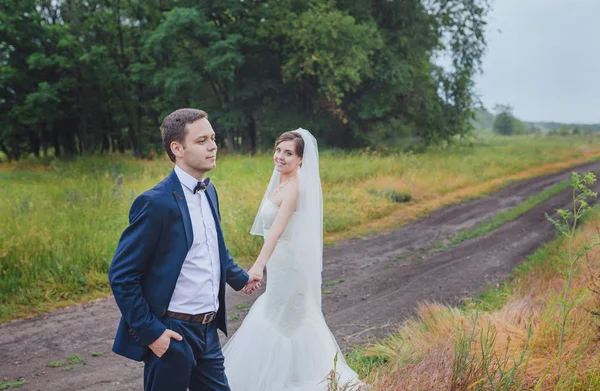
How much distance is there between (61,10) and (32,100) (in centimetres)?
598

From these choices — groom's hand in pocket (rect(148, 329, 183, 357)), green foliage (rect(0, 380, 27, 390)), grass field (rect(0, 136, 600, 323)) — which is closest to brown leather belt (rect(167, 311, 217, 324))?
groom's hand in pocket (rect(148, 329, 183, 357))

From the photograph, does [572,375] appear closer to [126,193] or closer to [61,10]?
[126,193]

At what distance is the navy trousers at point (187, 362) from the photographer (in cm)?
249

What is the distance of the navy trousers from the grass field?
4.16 meters

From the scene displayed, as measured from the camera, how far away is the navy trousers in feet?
8.18

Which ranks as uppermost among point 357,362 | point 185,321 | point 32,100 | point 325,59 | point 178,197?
point 325,59

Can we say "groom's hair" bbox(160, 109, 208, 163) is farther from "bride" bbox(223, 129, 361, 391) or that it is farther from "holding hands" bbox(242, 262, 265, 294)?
"bride" bbox(223, 129, 361, 391)

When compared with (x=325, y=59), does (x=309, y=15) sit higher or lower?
higher

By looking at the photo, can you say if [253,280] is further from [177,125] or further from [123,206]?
[123,206]

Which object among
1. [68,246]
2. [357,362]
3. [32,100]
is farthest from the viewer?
[32,100]

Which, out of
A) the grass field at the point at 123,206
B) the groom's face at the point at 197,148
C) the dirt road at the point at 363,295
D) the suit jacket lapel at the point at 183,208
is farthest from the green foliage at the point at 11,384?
the groom's face at the point at 197,148

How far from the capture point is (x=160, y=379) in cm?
251

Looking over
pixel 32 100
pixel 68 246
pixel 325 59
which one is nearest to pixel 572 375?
pixel 68 246

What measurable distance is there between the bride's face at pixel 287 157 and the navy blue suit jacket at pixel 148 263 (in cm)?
150
